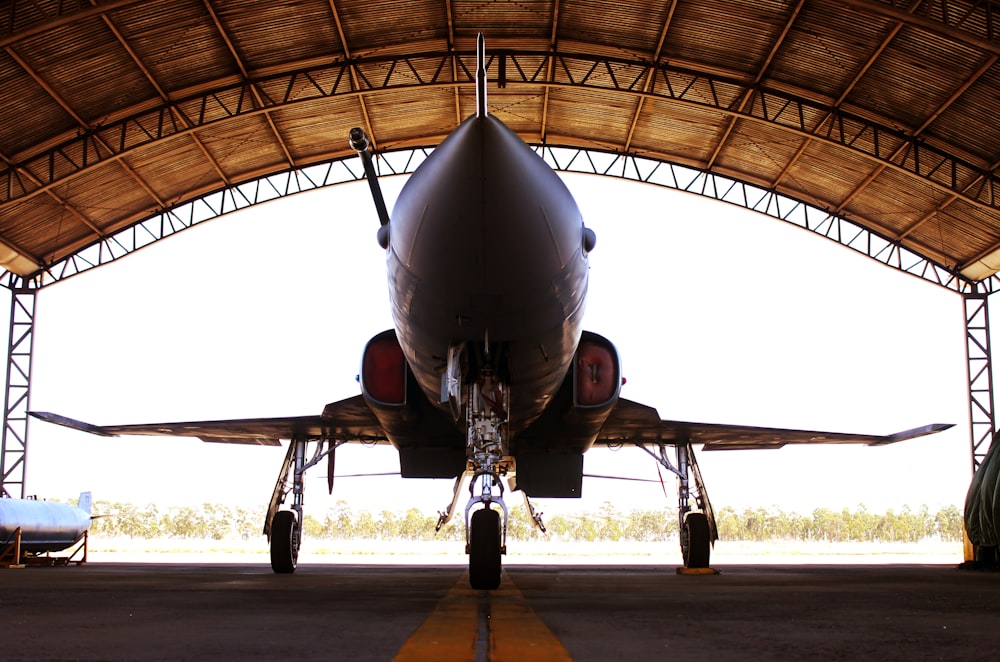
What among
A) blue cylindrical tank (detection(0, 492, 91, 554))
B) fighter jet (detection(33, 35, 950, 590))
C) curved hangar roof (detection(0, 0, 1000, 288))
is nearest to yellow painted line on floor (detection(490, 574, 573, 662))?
fighter jet (detection(33, 35, 950, 590))

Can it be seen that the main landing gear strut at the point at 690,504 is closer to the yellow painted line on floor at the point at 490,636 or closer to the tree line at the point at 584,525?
the yellow painted line on floor at the point at 490,636

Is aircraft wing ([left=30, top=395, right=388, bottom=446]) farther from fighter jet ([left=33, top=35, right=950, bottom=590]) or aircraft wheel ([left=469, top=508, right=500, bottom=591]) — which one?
aircraft wheel ([left=469, top=508, right=500, bottom=591])

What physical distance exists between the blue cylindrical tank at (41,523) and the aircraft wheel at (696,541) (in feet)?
32.8

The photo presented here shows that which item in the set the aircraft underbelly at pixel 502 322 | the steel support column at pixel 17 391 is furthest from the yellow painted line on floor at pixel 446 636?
the steel support column at pixel 17 391

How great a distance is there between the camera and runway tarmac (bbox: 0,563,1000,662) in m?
2.56

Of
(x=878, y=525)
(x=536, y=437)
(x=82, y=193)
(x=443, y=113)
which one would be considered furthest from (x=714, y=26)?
(x=878, y=525)

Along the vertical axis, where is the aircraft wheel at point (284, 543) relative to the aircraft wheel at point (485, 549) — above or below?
below

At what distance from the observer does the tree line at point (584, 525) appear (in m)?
52.6

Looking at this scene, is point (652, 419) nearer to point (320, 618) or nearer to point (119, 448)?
point (320, 618)

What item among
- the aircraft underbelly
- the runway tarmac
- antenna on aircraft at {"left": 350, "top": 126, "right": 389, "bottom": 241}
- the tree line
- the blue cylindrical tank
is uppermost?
antenna on aircraft at {"left": 350, "top": 126, "right": 389, "bottom": 241}

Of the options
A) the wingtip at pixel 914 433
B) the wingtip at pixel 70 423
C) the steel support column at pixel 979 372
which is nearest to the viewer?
the wingtip at pixel 70 423

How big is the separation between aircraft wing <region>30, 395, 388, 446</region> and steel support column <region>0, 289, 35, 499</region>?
11526 millimetres

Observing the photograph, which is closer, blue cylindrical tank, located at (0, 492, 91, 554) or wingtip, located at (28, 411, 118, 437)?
wingtip, located at (28, 411, 118, 437)

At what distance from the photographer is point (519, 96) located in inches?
722
